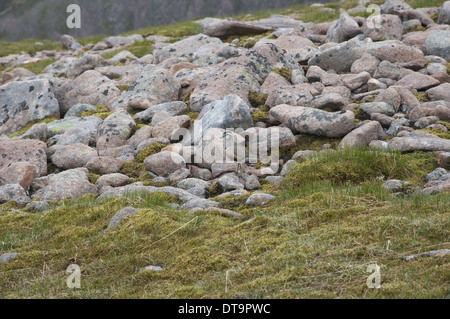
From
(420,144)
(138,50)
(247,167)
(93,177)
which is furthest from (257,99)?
(138,50)

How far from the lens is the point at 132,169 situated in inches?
407

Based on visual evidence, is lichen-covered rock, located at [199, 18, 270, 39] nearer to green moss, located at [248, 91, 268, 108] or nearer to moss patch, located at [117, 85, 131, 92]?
moss patch, located at [117, 85, 131, 92]

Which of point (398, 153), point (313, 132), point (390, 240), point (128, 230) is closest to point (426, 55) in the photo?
point (313, 132)

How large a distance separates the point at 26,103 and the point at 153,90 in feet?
14.4

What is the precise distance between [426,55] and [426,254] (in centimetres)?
1156

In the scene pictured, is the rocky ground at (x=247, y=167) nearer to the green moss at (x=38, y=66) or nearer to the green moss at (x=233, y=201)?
the green moss at (x=233, y=201)

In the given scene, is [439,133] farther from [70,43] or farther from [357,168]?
[70,43]

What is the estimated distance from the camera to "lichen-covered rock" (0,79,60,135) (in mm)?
14805

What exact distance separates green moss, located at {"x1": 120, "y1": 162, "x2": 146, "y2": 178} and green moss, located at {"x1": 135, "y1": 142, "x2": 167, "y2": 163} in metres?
0.29

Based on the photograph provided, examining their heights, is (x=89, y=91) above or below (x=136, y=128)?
above

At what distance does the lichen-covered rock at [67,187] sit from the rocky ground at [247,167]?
0.11 ft

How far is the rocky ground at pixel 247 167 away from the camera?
18.2 ft

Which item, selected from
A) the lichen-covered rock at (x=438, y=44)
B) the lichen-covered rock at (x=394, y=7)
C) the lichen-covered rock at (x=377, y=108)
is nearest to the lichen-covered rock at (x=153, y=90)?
the lichen-covered rock at (x=377, y=108)
